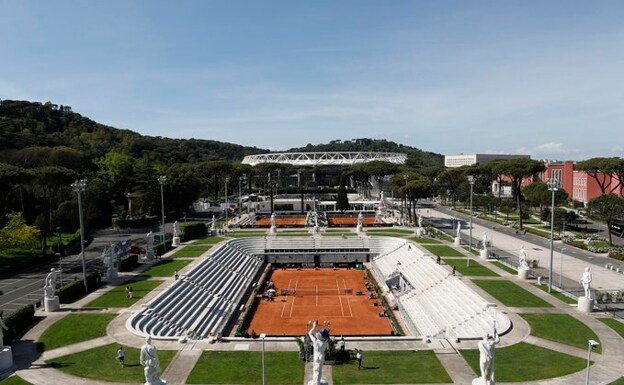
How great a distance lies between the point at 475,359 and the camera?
23.1 meters

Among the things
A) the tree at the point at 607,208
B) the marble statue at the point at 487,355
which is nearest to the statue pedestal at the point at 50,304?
the marble statue at the point at 487,355

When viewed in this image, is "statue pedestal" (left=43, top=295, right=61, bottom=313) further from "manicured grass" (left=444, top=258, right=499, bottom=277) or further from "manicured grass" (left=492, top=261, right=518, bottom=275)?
"manicured grass" (left=492, top=261, right=518, bottom=275)

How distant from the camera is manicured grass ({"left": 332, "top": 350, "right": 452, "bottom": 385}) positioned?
20781 millimetres

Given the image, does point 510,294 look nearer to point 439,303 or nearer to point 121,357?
point 439,303

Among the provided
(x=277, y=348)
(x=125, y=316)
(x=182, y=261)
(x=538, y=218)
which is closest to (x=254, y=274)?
(x=182, y=261)

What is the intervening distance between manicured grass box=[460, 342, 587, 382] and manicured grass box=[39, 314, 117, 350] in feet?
71.7

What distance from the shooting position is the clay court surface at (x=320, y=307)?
3555cm

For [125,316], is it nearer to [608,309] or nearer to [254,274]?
[254,274]

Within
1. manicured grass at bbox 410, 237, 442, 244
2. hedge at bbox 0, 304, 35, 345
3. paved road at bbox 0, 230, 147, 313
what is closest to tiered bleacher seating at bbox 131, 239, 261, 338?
hedge at bbox 0, 304, 35, 345

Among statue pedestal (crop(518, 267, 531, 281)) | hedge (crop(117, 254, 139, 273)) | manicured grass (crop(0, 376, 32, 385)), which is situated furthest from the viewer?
hedge (crop(117, 254, 139, 273))

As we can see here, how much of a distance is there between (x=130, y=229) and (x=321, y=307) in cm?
4705

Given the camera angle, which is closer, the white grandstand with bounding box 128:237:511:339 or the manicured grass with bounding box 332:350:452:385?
the manicured grass with bounding box 332:350:452:385

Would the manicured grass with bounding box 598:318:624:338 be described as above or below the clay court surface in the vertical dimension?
above

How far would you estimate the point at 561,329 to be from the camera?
1065 inches
